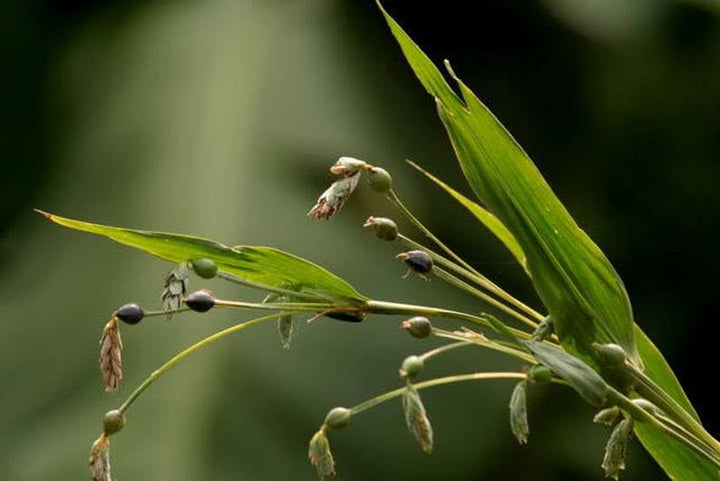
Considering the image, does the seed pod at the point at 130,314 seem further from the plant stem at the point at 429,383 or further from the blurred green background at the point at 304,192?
the blurred green background at the point at 304,192

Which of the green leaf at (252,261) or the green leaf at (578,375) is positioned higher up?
the green leaf at (252,261)

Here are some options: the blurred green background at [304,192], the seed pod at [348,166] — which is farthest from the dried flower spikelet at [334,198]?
the blurred green background at [304,192]

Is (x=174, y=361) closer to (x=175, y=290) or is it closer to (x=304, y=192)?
(x=175, y=290)

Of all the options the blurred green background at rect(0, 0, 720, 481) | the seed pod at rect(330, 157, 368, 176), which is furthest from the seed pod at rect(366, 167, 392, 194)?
the blurred green background at rect(0, 0, 720, 481)

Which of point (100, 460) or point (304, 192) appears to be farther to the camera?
point (304, 192)

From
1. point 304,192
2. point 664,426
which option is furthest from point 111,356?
point 304,192

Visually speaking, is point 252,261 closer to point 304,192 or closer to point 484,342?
point 484,342
